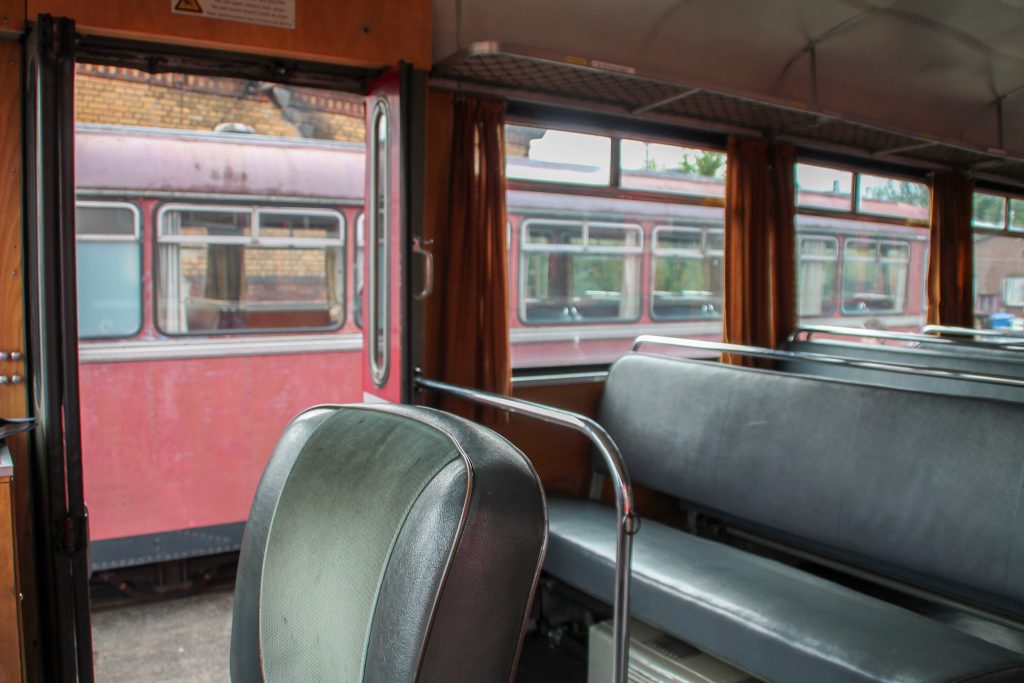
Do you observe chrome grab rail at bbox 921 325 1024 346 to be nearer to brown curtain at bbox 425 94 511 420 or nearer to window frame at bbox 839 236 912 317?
window frame at bbox 839 236 912 317

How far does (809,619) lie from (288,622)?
170cm

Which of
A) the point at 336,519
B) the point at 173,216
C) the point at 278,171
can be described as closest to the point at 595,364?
the point at 278,171

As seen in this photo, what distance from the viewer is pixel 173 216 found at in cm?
458

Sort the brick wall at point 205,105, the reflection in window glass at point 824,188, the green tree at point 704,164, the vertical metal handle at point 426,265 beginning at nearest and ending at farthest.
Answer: the vertical metal handle at point 426,265, the green tree at point 704,164, the reflection in window glass at point 824,188, the brick wall at point 205,105

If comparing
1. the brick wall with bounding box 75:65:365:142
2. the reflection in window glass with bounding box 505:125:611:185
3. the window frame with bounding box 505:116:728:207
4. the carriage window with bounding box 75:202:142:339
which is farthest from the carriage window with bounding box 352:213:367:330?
the brick wall with bounding box 75:65:365:142

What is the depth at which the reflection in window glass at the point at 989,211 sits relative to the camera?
650cm

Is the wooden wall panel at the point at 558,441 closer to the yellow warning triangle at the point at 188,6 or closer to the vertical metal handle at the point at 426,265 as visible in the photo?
the vertical metal handle at the point at 426,265

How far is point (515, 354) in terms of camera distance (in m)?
5.08

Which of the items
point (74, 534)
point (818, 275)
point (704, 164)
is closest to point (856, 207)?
point (818, 275)

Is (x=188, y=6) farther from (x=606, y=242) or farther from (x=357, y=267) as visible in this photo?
(x=606, y=242)

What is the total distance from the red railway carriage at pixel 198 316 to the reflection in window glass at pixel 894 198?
11.0 feet

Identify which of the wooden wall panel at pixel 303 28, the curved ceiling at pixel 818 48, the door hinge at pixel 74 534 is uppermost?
the curved ceiling at pixel 818 48

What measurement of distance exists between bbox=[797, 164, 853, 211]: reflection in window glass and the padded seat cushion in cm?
290

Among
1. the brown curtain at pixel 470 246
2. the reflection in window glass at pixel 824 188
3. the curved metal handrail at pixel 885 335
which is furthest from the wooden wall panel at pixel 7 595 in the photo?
the reflection in window glass at pixel 824 188
